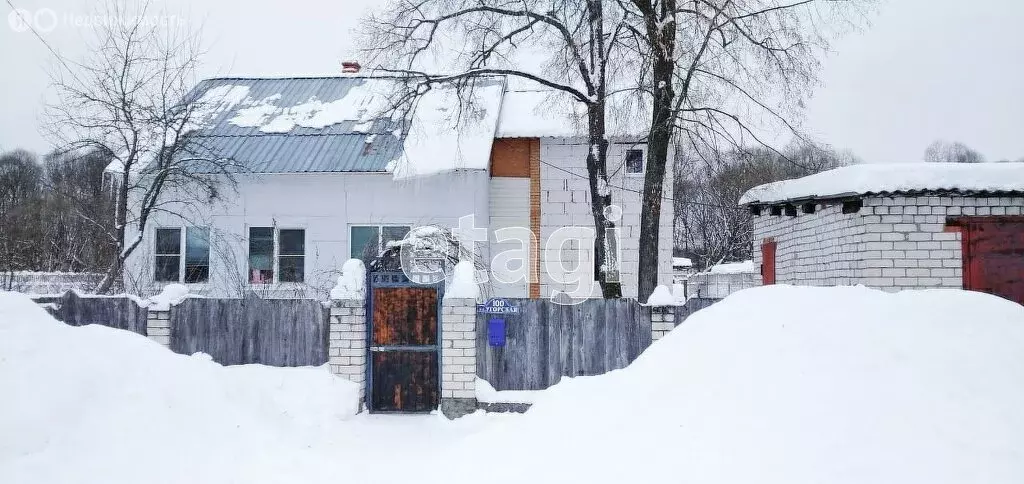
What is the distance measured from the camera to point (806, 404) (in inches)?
200

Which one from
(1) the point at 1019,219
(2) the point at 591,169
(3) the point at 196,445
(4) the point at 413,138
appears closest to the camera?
(3) the point at 196,445

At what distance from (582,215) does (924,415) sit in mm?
11696

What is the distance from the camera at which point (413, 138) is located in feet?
51.5

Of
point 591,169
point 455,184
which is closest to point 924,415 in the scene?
point 591,169

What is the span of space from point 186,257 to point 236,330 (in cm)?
591

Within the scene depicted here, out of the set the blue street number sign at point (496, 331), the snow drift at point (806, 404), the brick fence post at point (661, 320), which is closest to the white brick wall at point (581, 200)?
the blue street number sign at point (496, 331)

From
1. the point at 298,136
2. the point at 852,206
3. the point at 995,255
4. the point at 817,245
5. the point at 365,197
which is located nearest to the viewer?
the point at 995,255

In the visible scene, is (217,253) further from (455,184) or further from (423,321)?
(423,321)

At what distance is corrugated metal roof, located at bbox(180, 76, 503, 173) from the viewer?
48.8 ft

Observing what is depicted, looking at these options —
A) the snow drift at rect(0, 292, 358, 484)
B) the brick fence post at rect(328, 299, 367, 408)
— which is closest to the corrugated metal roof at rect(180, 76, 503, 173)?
the brick fence post at rect(328, 299, 367, 408)

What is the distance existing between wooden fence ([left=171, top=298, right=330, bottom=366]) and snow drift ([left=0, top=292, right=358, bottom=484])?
201 centimetres

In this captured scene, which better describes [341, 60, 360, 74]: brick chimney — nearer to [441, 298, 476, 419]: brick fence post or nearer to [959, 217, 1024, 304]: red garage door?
[441, 298, 476, 419]: brick fence post

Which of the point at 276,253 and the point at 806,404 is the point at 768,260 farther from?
the point at 276,253

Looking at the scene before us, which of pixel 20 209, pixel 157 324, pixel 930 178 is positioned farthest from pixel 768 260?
pixel 20 209
